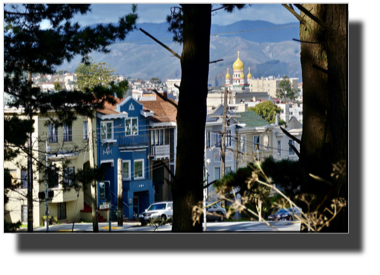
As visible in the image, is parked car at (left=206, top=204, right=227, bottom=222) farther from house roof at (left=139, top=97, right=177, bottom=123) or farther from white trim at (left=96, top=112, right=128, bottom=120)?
house roof at (left=139, top=97, right=177, bottom=123)

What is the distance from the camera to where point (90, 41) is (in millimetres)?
3023

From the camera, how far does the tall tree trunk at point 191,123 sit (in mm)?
2564

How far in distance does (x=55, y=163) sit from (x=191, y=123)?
1010mm

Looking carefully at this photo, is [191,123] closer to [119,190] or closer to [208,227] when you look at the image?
[208,227]

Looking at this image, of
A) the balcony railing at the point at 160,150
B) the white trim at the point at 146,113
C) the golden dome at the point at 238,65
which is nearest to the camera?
the balcony railing at the point at 160,150

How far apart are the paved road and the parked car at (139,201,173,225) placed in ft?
0.29

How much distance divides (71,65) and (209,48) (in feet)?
3.21

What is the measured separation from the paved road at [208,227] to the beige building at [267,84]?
3.90 feet

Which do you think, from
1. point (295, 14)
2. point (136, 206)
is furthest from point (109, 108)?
point (295, 14)

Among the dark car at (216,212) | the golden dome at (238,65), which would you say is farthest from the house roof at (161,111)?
the dark car at (216,212)

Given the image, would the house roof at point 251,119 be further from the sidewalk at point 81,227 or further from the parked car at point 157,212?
the sidewalk at point 81,227

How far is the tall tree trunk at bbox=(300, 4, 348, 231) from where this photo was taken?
2393mm

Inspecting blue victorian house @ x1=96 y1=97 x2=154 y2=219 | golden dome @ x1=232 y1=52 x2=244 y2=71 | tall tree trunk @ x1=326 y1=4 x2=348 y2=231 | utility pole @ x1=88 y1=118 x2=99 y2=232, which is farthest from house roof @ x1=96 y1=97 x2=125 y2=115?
tall tree trunk @ x1=326 y1=4 x2=348 y2=231
